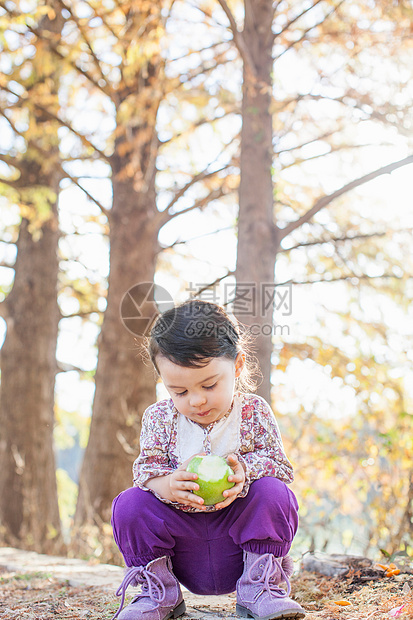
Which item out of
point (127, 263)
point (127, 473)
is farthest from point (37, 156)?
point (127, 473)

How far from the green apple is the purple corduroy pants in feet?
0.57

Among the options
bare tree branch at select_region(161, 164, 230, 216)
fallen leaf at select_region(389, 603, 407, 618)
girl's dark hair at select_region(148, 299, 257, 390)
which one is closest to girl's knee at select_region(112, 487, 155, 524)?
girl's dark hair at select_region(148, 299, 257, 390)

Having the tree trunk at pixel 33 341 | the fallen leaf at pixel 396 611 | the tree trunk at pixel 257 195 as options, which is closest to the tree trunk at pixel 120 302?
A: the tree trunk at pixel 33 341

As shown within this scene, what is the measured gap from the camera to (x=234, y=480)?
2.11 metres

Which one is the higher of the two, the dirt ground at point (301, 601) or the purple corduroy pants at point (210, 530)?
the purple corduroy pants at point (210, 530)

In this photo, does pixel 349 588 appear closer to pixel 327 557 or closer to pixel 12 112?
pixel 327 557

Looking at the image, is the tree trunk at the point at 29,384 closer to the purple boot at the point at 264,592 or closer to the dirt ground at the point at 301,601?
the dirt ground at the point at 301,601

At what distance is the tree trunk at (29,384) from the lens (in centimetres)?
723

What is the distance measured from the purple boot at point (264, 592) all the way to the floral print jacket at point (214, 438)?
31cm

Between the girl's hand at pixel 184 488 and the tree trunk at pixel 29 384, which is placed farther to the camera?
the tree trunk at pixel 29 384

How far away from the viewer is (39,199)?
712 centimetres

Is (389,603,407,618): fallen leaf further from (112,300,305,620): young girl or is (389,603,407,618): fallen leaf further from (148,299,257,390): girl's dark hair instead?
(148,299,257,390): girl's dark hair

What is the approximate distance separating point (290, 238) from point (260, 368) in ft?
11.1

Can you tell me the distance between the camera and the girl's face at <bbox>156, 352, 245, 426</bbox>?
221cm
